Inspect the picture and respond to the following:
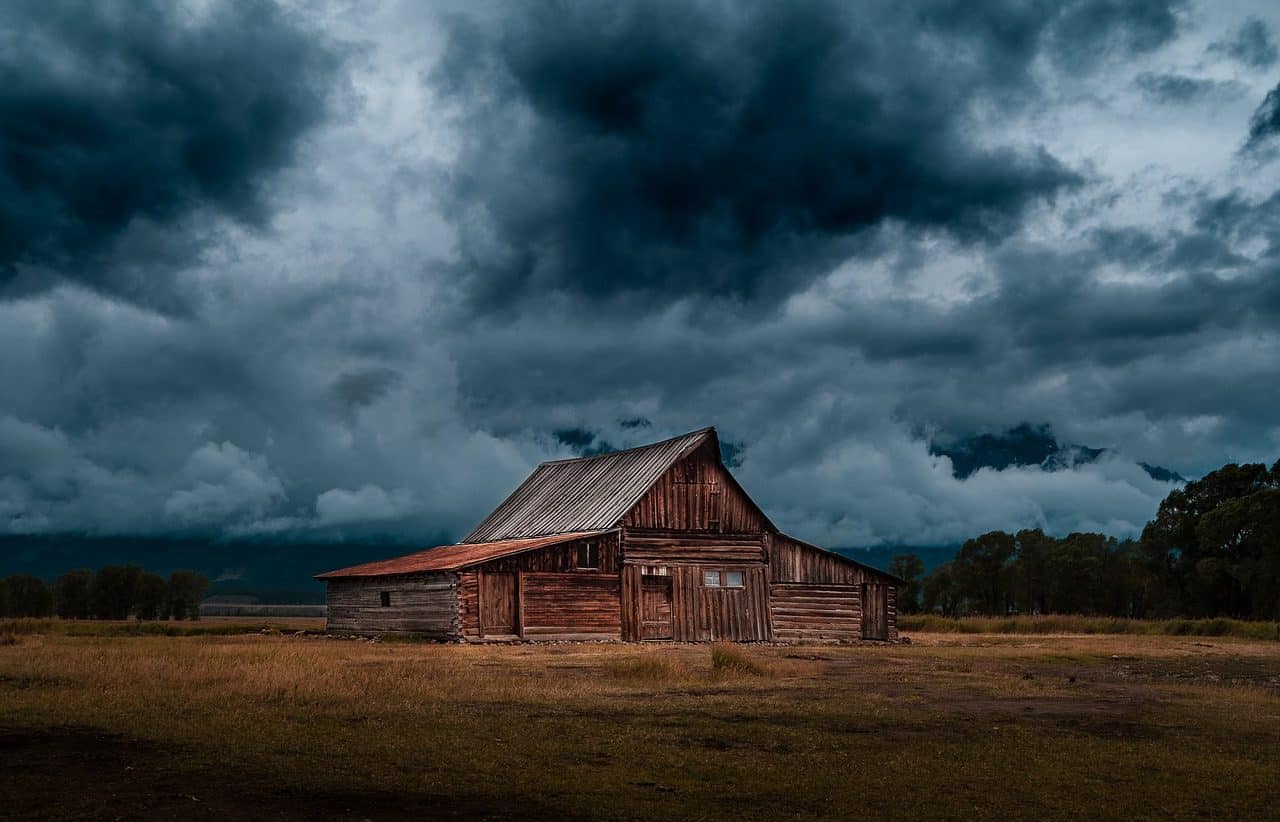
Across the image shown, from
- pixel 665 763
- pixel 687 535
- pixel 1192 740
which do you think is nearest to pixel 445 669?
pixel 665 763

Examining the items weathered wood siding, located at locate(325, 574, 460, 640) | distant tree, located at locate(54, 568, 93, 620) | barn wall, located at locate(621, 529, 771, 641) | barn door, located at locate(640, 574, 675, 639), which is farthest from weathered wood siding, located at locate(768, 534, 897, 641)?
distant tree, located at locate(54, 568, 93, 620)

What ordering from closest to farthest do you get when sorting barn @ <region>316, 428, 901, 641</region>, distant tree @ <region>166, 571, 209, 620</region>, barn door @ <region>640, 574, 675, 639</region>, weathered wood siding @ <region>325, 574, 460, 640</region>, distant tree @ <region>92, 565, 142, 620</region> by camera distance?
weathered wood siding @ <region>325, 574, 460, 640</region> → barn @ <region>316, 428, 901, 641</region> → barn door @ <region>640, 574, 675, 639</region> → distant tree @ <region>92, 565, 142, 620</region> → distant tree @ <region>166, 571, 209, 620</region>

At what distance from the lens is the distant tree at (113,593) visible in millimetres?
91875

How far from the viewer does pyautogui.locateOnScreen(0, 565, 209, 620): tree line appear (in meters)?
90.9

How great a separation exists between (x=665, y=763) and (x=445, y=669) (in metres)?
13.5

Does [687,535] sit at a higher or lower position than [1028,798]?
higher

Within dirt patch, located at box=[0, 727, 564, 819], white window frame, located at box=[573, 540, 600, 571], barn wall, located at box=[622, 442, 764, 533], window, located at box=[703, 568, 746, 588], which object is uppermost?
barn wall, located at box=[622, 442, 764, 533]

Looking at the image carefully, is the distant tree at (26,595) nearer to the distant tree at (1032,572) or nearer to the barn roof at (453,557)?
the barn roof at (453,557)

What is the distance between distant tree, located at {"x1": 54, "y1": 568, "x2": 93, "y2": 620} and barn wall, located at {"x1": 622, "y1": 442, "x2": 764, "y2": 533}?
208ft

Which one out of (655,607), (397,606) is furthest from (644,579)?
(397,606)

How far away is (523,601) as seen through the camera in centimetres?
4209

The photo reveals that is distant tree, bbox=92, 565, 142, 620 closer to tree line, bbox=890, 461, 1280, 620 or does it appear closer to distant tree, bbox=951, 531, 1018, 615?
tree line, bbox=890, 461, 1280, 620

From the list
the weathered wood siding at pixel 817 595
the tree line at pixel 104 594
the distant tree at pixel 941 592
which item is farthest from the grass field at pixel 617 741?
the distant tree at pixel 941 592

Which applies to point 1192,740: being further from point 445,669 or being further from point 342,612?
point 342,612
